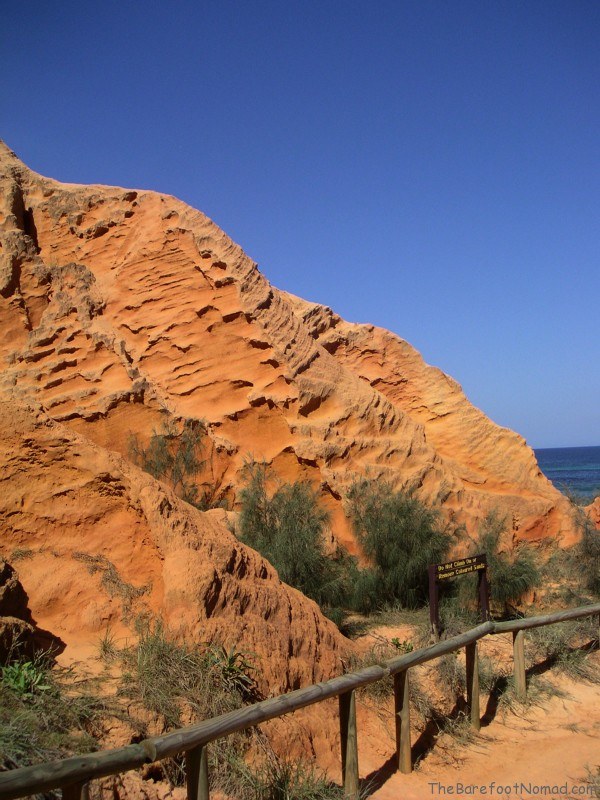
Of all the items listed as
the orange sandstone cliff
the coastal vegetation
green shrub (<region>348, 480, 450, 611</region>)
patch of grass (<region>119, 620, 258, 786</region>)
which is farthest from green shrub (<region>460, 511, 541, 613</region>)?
the coastal vegetation

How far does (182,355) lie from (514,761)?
11.7 m

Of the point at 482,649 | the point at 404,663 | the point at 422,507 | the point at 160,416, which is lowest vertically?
the point at 482,649

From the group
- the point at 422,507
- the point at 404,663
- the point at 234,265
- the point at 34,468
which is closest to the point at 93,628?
the point at 34,468

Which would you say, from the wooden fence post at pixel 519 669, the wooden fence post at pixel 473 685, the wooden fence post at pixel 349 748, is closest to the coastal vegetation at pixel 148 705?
the wooden fence post at pixel 349 748

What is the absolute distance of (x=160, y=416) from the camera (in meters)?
14.9

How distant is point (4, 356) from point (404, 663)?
12220 mm

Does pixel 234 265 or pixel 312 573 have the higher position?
pixel 234 265

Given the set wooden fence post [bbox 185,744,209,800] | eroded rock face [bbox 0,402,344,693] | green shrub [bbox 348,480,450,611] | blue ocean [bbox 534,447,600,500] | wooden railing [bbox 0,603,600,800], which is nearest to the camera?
wooden railing [bbox 0,603,600,800]

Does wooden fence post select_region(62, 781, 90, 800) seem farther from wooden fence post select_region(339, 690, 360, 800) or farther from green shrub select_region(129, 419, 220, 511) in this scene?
green shrub select_region(129, 419, 220, 511)

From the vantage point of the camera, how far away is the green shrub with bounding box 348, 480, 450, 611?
38.3 ft

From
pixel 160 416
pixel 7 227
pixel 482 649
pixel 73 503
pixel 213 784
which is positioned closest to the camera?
pixel 213 784

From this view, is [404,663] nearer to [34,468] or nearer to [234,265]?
[34,468]

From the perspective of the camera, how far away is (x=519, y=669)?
302 inches

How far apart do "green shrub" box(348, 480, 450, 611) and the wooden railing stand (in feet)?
13.7
